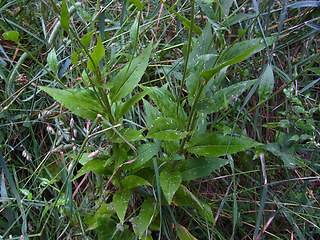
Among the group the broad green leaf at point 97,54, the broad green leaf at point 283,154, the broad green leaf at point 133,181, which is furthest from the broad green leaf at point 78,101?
the broad green leaf at point 283,154

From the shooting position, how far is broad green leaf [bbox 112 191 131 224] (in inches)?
39.0

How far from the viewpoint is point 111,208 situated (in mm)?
1115

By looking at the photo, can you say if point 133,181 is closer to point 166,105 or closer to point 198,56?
point 166,105

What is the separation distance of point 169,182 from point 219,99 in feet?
0.97

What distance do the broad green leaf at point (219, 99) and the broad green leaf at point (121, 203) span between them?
0.39 metres

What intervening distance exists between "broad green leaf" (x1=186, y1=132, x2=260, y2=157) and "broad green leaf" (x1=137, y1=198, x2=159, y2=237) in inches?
9.8

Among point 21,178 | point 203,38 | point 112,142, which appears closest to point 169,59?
point 203,38

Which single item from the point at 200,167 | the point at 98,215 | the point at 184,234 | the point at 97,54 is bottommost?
the point at 184,234

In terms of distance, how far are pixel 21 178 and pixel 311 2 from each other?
140 cm

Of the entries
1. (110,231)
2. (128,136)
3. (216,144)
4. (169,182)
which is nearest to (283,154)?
(216,144)

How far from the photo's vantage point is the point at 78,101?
92 cm

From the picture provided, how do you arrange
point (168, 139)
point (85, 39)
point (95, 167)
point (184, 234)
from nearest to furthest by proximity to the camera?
point (85, 39) → point (168, 139) → point (95, 167) → point (184, 234)

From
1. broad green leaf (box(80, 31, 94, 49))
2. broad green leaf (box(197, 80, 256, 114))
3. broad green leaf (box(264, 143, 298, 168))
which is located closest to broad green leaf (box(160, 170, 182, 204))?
broad green leaf (box(197, 80, 256, 114))

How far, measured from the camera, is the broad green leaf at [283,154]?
1106mm
